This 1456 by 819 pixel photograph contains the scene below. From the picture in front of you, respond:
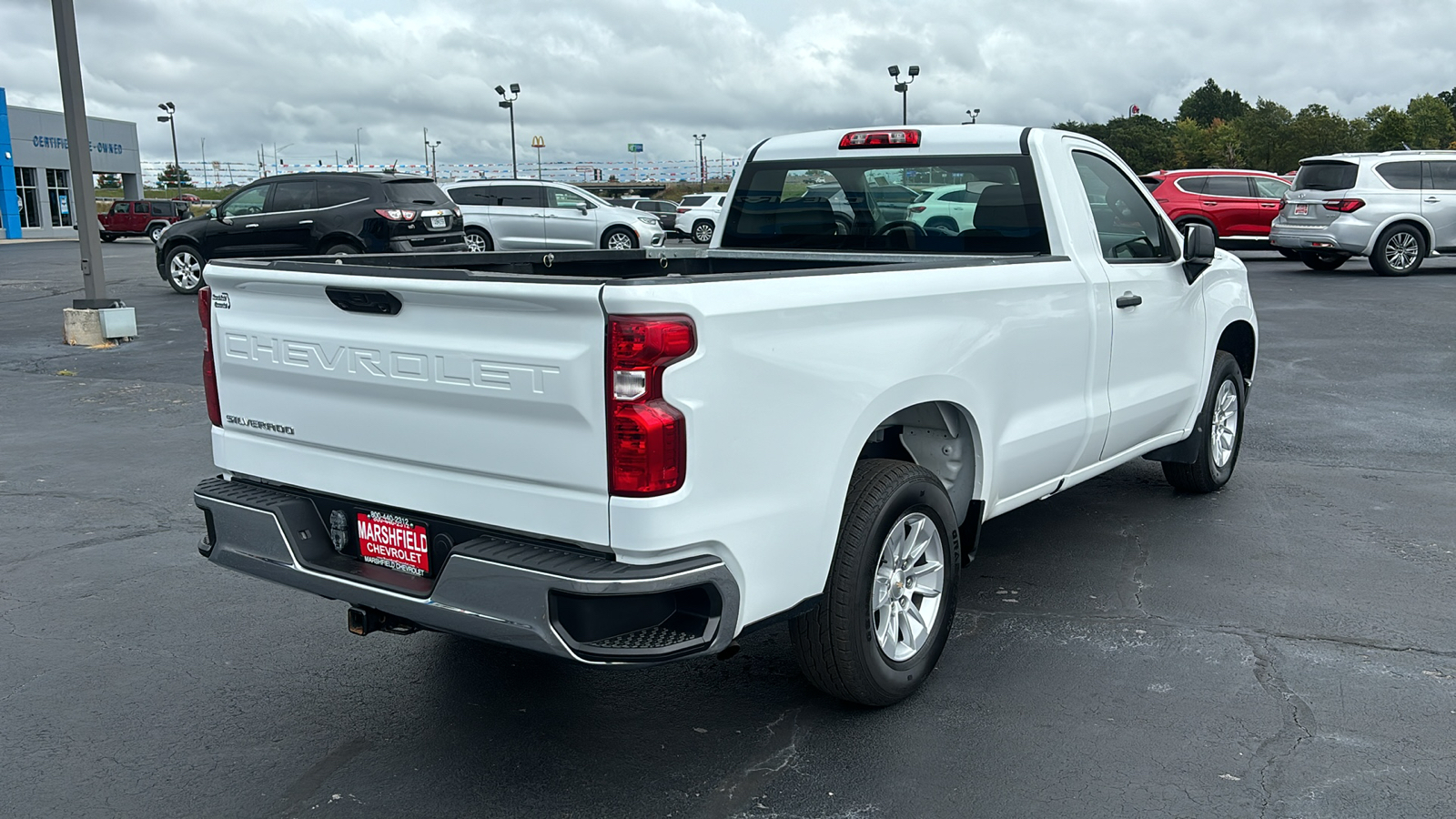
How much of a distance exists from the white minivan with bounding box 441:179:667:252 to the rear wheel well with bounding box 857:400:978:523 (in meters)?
20.9

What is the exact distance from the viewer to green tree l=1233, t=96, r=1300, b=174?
276ft

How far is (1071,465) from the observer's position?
4.96 meters

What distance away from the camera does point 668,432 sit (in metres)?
2.95

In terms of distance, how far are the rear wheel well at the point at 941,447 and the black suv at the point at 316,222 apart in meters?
14.7

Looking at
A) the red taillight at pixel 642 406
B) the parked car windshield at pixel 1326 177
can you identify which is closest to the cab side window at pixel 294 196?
the parked car windshield at pixel 1326 177

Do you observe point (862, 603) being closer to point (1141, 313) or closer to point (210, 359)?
point (210, 359)

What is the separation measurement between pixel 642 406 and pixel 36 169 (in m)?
58.9

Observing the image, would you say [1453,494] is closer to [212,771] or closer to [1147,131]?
[212,771]

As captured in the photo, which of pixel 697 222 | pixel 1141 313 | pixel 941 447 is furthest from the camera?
pixel 697 222

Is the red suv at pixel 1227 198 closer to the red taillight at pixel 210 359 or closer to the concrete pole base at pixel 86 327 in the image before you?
the concrete pole base at pixel 86 327

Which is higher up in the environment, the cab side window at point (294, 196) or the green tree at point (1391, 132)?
the green tree at point (1391, 132)

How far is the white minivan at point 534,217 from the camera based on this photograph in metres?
24.8

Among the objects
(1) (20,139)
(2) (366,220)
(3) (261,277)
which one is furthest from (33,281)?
(1) (20,139)

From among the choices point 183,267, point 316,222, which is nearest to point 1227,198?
point 316,222
